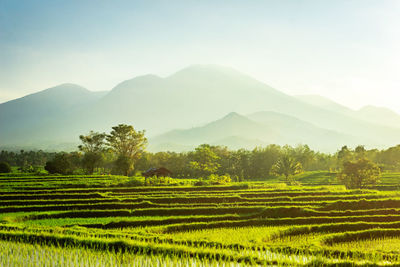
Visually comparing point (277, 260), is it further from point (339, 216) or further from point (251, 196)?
point (251, 196)

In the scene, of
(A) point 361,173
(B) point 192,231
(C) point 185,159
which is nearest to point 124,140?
(C) point 185,159

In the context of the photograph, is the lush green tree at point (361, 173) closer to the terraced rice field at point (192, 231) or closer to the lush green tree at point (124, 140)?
the terraced rice field at point (192, 231)

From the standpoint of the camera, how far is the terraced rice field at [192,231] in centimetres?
1231

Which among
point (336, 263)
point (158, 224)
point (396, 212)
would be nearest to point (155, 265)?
point (336, 263)

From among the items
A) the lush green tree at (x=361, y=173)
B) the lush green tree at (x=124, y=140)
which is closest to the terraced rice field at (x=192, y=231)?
the lush green tree at (x=361, y=173)

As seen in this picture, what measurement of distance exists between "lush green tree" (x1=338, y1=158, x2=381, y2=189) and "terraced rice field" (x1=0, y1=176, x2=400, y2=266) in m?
12.3

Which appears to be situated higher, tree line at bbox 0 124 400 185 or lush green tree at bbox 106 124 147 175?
lush green tree at bbox 106 124 147 175

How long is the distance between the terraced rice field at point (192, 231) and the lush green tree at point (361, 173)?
485 inches

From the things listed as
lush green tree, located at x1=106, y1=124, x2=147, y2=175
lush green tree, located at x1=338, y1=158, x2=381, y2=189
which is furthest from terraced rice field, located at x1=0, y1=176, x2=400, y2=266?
lush green tree, located at x1=106, y1=124, x2=147, y2=175

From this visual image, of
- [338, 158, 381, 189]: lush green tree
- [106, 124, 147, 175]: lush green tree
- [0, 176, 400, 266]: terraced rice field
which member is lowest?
[0, 176, 400, 266]: terraced rice field

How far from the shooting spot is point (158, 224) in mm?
20703

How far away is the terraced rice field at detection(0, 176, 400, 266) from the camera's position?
40.4 ft

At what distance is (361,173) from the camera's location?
4478cm

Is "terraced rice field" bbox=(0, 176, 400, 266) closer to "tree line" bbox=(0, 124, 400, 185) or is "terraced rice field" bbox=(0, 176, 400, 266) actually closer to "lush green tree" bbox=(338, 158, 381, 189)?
"lush green tree" bbox=(338, 158, 381, 189)
